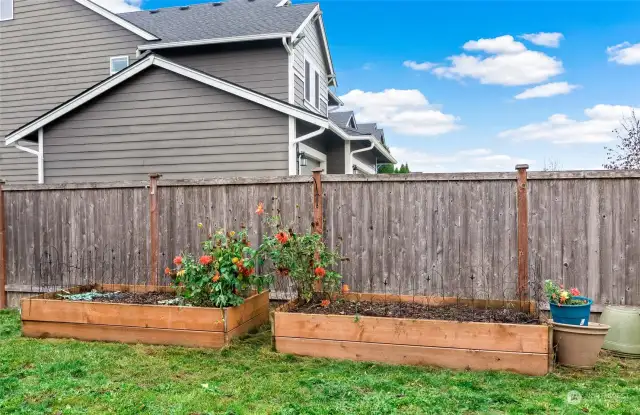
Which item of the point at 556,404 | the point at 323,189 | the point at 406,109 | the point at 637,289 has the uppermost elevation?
the point at 406,109

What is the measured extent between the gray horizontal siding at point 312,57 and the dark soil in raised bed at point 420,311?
6803 millimetres

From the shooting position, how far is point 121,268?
612 cm

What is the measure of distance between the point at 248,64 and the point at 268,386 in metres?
8.30

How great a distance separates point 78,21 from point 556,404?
40.7 feet

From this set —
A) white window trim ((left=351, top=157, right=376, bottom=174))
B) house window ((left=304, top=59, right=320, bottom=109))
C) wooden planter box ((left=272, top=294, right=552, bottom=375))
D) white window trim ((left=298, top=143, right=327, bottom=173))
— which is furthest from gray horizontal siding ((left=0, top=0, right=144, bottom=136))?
wooden planter box ((left=272, top=294, right=552, bottom=375))

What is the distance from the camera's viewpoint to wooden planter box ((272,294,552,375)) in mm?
3625

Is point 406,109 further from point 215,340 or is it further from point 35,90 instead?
point 215,340

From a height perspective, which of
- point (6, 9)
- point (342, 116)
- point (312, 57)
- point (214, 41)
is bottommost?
point (342, 116)

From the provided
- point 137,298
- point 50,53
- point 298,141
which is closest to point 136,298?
point 137,298

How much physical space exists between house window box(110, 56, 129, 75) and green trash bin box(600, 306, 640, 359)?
10.7 metres

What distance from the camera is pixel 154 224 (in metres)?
5.88

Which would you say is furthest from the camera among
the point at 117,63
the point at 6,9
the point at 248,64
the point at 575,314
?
the point at 6,9

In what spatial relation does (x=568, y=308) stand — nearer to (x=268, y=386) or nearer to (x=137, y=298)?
(x=268, y=386)

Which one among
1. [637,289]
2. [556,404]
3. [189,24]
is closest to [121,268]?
[556,404]
